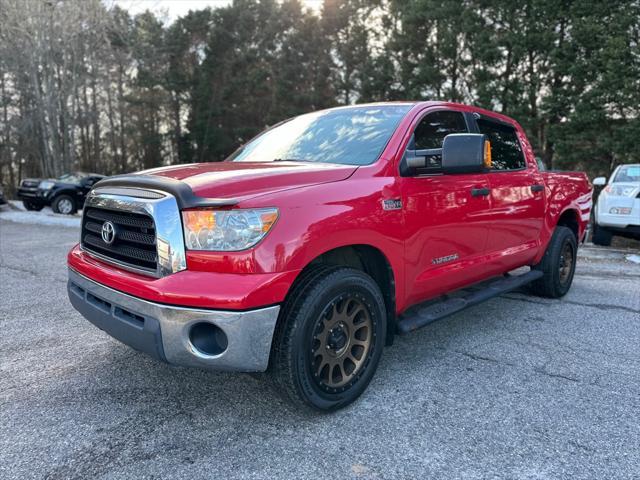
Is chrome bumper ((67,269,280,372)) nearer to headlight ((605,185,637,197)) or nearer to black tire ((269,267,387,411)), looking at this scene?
black tire ((269,267,387,411))

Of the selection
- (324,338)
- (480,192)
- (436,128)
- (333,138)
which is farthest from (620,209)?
(324,338)

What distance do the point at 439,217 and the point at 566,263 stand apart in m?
2.76

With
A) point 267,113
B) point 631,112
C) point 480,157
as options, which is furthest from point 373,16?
point 480,157

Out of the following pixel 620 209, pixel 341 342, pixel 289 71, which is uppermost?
pixel 289 71

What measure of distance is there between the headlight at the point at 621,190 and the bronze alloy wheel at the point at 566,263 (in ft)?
13.8

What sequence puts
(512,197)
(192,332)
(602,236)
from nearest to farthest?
(192,332) → (512,197) → (602,236)

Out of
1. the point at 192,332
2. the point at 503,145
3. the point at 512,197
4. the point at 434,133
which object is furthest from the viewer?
the point at 503,145

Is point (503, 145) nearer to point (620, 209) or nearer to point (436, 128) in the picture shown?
point (436, 128)

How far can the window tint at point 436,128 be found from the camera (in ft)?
10.8

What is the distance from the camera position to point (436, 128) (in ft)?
11.4

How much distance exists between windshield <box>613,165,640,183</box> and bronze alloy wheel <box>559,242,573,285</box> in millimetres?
4971

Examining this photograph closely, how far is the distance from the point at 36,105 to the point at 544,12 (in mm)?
22644

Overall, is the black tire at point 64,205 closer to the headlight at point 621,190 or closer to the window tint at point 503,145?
the window tint at point 503,145

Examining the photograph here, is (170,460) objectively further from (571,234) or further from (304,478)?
(571,234)
